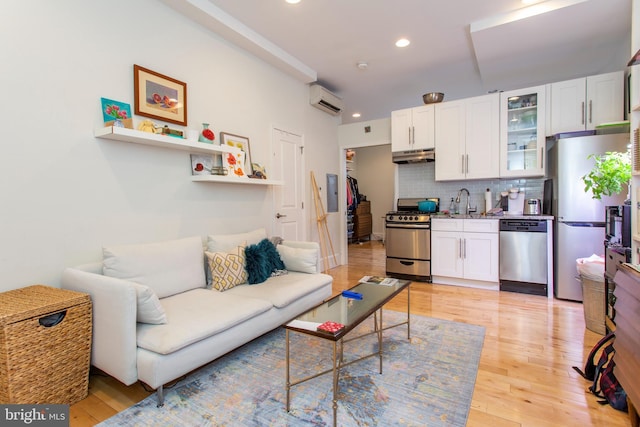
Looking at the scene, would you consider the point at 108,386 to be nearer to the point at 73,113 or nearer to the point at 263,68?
the point at 73,113

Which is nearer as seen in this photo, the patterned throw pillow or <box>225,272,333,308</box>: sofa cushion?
<box>225,272,333,308</box>: sofa cushion

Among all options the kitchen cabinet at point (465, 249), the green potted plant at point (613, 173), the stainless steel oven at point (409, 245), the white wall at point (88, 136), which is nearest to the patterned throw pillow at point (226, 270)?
the white wall at point (88, 136)

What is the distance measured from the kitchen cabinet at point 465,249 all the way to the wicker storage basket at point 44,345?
3.73 m

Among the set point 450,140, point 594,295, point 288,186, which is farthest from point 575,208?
point 288,186

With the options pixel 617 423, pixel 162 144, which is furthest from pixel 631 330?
pixel 162 144

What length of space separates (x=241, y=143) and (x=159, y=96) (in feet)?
3.26

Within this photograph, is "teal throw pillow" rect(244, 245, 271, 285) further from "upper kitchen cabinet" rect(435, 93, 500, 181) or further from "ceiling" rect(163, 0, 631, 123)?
"upper kitchen cabinet" rect(435, 93, 500, 181)

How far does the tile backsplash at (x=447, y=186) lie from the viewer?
4.17m

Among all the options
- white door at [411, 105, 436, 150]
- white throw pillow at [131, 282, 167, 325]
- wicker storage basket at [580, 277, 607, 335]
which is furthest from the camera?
white door at [411, 105, 436, 150]

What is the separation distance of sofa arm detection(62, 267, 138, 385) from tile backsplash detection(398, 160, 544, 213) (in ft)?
13.8

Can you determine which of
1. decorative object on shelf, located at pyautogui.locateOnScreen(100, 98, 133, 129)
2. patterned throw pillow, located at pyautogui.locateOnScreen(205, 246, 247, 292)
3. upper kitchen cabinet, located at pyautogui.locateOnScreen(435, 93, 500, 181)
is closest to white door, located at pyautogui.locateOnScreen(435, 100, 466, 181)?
upper kitchen cabinet, located at pyautogui.locateOnScreen(435, 93, 500, 181)

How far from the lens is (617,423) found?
5.24ft

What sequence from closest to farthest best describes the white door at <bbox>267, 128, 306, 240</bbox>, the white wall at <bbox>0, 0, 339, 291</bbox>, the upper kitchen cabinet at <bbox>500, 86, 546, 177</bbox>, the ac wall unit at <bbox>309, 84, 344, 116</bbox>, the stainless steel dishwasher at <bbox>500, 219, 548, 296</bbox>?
the white wall at <bbox>0, 0, 339, 291</bbox> → the stainless steel dishwasher at <bbox>500, 219, 548, 296</bbox> → the upper kitchen cabinet at <bbox>500, 86, 546, 177</bbox> → the white door at <bbox>267, 128, 306, 240</bbox> → the ac wall unit at <bbox>309, 84, 344, 116</bbox>

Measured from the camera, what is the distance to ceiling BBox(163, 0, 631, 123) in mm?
2943
